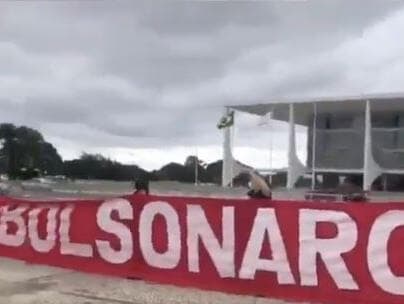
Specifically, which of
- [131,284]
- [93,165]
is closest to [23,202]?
[131,284]

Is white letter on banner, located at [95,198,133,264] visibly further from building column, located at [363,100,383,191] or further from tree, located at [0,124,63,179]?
tree, located at [0,124,63,179]

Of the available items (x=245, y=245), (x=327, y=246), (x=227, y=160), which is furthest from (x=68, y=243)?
(x=227, y=160)

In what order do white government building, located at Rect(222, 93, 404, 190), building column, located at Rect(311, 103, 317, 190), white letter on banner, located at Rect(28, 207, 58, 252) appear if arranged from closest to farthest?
1. white letter on banner, located at Rect(28, 207, 58, 252)
2. white government building, located at Rect(222, 93, 404, 190)
3. building column, located at Rect(311, 103, 317, 190)

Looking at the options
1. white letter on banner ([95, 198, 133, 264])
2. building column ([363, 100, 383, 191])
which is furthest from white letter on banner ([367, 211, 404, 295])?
building column ([363, 100, 383, 191])

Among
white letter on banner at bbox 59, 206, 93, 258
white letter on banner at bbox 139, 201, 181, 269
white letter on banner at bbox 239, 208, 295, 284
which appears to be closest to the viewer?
white letter on banner at bbox 239, 208, 295, 284

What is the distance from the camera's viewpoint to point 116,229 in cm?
1026

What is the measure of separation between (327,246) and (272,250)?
0.65 metres

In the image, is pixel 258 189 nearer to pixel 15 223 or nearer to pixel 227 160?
pixel 15 223

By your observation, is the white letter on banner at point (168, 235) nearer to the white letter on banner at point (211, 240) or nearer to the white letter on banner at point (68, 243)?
the white letter on banner at point (211, 240)

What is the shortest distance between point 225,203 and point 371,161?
57.4 m

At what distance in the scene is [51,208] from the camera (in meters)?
11.5

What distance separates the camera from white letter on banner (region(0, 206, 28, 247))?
11836 millimetres

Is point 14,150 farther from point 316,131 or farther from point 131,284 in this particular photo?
point 131,284

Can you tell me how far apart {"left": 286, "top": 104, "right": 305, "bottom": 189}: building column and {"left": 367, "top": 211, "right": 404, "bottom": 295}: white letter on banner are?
61344mm
